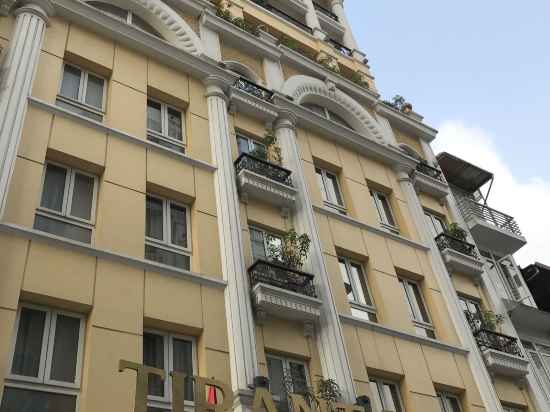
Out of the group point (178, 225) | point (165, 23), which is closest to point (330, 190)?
point (178, 225)

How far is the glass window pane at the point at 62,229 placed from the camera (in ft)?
34.2

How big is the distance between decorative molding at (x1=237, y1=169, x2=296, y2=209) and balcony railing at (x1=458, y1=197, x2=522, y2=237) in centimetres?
976

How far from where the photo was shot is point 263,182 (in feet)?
46.2

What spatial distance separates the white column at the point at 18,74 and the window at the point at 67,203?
856mm

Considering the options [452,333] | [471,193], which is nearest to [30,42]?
[452,333]

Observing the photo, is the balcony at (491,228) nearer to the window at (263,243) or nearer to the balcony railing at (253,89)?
the balcony railing at (253,89)

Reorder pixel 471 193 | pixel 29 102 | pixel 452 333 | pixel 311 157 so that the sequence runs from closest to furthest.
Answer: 1. pixel 29 102
2. pixel 452 333
3. pixel 311 157
4. pixel 471 193

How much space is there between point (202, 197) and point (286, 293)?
9.24 feet

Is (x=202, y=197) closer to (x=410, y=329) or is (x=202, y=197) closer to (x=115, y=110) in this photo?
(x=115, y=110)

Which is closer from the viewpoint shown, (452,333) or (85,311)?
(85,311)

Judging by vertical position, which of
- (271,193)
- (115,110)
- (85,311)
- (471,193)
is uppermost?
(471,193)

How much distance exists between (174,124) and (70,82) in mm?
2580

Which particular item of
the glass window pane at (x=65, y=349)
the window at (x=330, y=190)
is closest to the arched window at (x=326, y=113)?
the window at (x=330, y=190)

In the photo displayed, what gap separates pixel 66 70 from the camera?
530 inches
